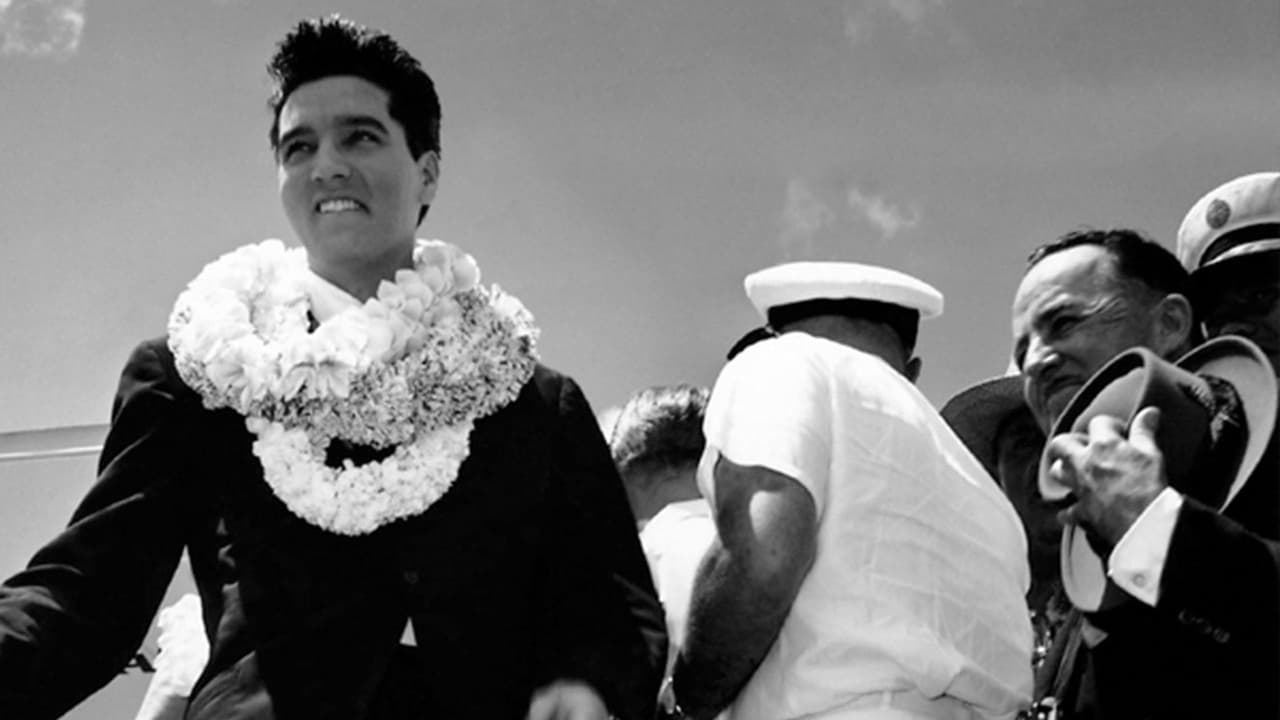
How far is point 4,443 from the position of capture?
22.7 ft

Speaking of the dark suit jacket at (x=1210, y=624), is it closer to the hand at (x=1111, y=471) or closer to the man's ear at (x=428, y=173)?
the hand at (x=1111, y=471)

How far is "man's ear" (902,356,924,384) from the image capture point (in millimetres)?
3909

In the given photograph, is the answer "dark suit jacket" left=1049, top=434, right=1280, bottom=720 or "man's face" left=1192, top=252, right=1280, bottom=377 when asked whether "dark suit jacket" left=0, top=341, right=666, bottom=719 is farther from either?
"man's face" left=1192, top=252, right=1280, bottom=377

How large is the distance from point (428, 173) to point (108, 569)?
103 centimetres

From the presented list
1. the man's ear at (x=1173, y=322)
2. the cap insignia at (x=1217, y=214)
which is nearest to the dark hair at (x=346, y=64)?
the man's ear at (x=1173, y=322)

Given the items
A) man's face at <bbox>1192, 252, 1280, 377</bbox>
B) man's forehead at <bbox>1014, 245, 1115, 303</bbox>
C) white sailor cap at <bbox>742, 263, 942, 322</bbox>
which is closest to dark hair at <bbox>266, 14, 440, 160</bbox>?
white sailor cap at <bbox>742, 263, 942, 322</bbox>

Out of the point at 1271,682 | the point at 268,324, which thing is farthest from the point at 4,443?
the point at 1271,682

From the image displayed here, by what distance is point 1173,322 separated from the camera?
3.84m

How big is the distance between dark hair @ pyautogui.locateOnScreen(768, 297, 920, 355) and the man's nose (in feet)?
3.29

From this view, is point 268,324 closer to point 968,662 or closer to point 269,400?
point 269,400

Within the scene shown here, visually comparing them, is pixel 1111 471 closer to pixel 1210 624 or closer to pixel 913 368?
pixel 1210 624

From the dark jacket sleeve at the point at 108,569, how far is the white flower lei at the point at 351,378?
11 cm

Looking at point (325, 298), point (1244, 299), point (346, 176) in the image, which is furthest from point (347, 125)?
point (1244, 299)

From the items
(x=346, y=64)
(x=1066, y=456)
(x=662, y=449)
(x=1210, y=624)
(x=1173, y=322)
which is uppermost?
(x=346, y=64)
